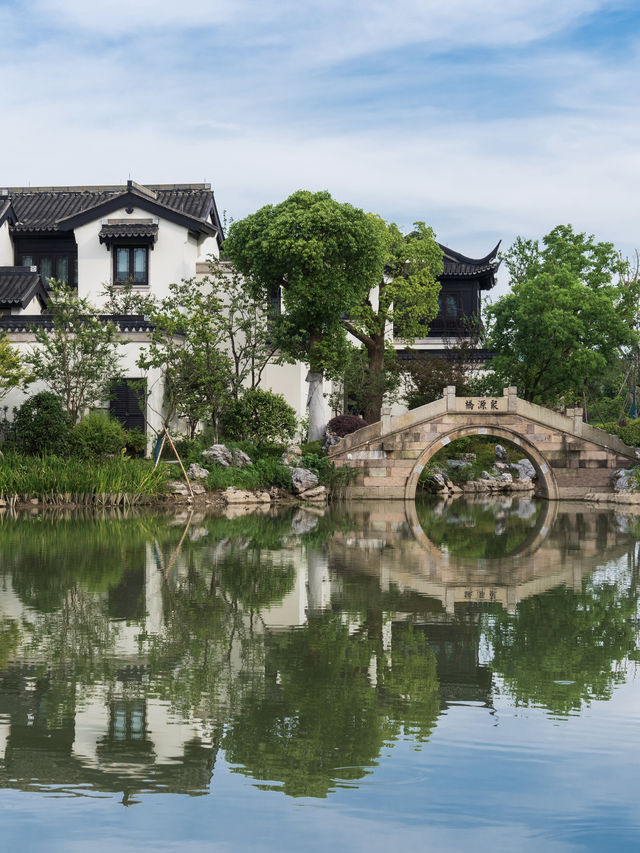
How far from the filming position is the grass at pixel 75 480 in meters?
23.3

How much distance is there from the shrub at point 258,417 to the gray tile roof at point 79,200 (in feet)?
25.3

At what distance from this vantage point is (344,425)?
3105 cm

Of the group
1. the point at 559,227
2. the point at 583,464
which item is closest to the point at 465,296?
the point at 559,227

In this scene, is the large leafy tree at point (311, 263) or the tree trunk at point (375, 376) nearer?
the large leafy tree at point (311, 263)

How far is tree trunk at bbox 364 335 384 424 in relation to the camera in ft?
109

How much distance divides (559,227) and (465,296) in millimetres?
7901

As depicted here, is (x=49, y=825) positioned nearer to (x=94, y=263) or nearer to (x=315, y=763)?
(x=315, y=763)

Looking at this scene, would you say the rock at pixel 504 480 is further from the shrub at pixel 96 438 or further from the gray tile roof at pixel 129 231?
the gray tile roof at pixel 129 231

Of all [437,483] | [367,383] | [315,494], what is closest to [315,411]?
[315,494]

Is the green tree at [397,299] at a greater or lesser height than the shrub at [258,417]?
greater

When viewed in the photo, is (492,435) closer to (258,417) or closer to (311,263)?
(258,417)

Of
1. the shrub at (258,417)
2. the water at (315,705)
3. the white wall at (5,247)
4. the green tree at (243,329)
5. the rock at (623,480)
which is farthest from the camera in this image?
the white wall at (5,247)

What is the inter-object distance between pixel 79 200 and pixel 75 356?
13.1m

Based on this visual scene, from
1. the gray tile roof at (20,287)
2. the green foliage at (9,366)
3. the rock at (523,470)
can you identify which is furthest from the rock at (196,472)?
the rock at (523,470)
